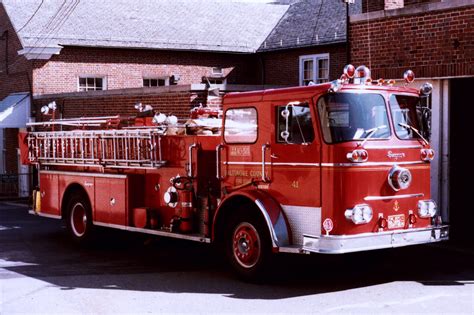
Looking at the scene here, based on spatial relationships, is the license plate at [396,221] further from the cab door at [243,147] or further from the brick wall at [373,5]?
the brick wall at [373,5]

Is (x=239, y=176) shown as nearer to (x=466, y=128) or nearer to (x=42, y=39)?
(x=466, y=128)

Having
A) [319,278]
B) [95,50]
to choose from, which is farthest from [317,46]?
[319,278]

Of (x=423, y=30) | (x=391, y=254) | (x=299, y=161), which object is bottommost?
(x=391, y=254)

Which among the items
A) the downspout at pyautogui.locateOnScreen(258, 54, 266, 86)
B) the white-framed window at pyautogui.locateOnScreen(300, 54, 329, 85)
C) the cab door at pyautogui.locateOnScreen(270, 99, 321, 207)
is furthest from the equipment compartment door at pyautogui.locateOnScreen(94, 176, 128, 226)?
the downspout at pyautogui.locateOnScreen(258, 54, 266, 86)

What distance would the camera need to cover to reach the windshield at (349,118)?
9094mm

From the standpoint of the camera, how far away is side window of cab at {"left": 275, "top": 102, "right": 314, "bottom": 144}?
30.4 feet

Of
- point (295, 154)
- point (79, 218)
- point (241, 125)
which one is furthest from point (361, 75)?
point (79, 218)

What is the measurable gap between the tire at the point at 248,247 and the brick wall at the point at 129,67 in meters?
16.6

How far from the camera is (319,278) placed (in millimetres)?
10164

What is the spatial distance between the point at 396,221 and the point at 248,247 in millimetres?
1878

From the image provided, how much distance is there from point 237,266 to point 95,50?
17.8 meters

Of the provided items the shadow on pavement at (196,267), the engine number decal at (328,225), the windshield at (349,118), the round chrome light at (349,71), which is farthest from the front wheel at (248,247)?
the round chrome light at (349,71)

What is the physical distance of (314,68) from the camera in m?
25.8

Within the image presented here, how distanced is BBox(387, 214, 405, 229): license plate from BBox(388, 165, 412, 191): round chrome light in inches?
13.7
